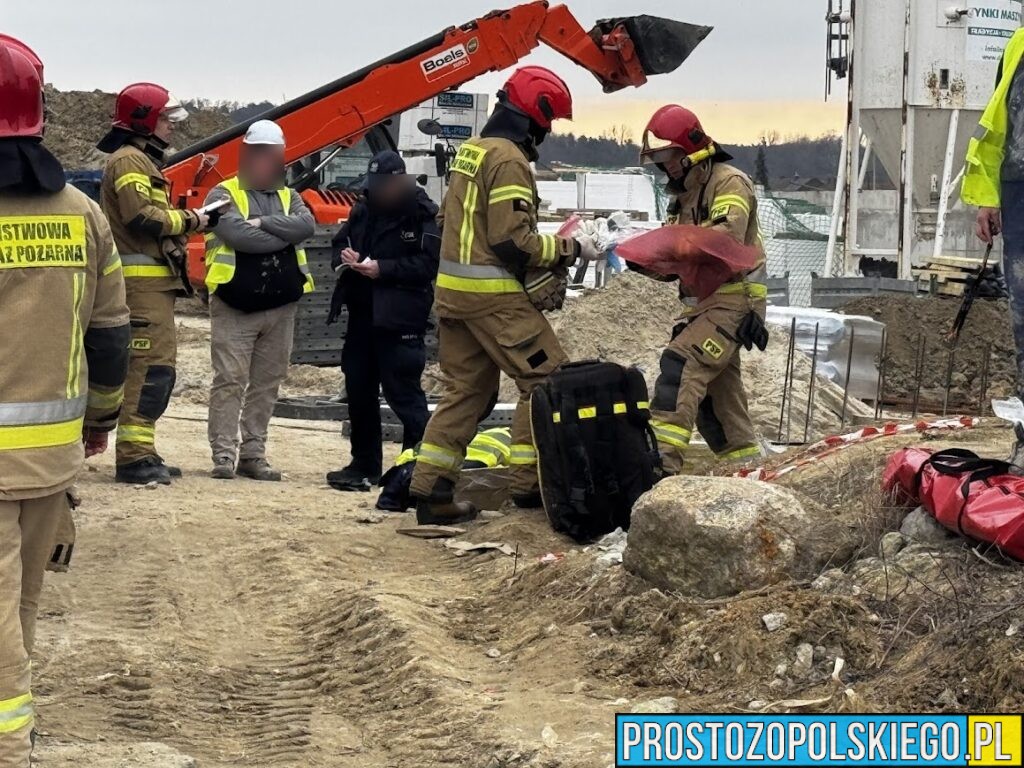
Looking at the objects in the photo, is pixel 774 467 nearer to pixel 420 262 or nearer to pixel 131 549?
pixel 420 262

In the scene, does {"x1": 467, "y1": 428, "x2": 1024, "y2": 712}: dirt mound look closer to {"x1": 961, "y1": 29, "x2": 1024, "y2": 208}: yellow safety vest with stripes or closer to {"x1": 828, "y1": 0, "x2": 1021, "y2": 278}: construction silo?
{"x1": 961, "y1": 29, "x2": 1024, "y2": 208}: yellow safety vest with stripes

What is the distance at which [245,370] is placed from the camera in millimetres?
10062

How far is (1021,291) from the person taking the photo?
6.42 metres

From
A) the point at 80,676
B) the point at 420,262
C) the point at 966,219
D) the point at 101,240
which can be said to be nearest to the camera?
the point at 101,240

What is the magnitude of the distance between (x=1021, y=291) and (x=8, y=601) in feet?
13.4

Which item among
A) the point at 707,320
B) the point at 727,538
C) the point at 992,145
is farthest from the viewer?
the point at 707,320

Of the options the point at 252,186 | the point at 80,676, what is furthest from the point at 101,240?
the point at 252,186

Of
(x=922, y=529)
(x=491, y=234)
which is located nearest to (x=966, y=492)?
(x=922, y=529)

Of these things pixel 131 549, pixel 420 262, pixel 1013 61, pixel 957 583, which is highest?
pixel 1013 61

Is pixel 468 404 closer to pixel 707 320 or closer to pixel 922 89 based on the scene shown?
pixel 707 320

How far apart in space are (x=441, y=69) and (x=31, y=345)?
10104mm

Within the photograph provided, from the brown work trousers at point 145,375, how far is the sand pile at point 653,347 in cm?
466

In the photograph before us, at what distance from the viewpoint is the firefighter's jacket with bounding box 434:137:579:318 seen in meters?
8.00

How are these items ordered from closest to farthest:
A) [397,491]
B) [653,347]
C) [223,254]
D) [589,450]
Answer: [589,450], [397,491], [223,254], [653,347]
